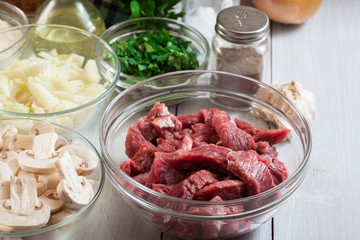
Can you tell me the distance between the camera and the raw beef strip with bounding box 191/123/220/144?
1.77m

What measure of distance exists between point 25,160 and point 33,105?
1.58 ft

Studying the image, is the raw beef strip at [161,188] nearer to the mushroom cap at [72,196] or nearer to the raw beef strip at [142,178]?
the raw beef strip at [142,178]

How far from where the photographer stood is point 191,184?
1.52m

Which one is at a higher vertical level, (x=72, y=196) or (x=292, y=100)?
(x=72, y=196)

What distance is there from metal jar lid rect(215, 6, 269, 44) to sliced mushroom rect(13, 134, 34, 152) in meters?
0.93

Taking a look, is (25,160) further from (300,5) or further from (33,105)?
(300,5)

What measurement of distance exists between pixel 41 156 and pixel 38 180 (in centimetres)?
8

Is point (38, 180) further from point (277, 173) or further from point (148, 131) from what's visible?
point (277, 173)

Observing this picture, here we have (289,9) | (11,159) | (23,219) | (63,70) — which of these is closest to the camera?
(23,219)

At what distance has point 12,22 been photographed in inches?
100

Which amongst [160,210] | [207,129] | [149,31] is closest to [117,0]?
[149,31]

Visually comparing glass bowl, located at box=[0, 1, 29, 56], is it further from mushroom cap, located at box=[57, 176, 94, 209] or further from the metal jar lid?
mushroom cap, located at box=[57, 176, 94, 209]

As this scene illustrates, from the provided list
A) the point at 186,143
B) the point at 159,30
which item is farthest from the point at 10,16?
the point at 186,143

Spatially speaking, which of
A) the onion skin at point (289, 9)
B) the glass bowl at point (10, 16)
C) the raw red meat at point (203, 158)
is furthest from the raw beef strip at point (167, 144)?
the onion skin at point (289, 9)
